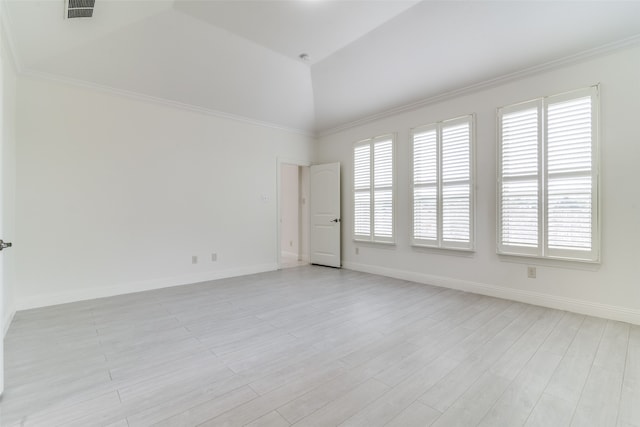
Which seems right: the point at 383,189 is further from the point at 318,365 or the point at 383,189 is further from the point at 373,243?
the point at 318,365

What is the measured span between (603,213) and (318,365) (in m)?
3.34

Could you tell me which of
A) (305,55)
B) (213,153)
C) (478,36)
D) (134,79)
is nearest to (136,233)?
(213,153)

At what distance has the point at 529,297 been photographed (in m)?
3.49

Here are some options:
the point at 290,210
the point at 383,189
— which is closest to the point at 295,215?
the point at 290,210

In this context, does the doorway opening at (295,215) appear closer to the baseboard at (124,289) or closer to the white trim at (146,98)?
the white trim at (146,98)

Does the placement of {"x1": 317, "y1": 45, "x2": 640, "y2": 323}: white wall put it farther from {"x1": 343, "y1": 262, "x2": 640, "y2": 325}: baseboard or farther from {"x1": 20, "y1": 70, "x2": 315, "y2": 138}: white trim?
{"x1": 20, "y1": 70, "x2": 315, "y2": 138}: white trim

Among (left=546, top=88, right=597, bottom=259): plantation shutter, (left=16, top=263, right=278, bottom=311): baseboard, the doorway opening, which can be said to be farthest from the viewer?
the doorway opening

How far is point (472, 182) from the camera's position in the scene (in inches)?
156

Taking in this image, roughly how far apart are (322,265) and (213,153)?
304cm

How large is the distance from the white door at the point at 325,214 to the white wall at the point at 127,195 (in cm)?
113

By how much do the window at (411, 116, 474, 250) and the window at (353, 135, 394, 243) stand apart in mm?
484

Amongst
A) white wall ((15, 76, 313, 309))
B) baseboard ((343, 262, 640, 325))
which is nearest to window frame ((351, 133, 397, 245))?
baseboard ((343, 262, 640, 325))

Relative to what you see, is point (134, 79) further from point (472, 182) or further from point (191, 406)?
point (472, 182)

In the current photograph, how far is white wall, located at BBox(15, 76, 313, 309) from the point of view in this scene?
3400mm
